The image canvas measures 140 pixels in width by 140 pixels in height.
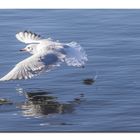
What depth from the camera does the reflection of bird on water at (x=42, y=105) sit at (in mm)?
5965

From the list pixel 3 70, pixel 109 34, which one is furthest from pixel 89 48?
pixel 3 70

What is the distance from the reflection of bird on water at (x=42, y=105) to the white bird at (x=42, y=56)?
0.13m

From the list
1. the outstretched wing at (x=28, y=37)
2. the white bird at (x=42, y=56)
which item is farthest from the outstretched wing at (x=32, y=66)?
the outstretched wing at (x=28, y=37)

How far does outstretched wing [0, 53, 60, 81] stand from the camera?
235 inches

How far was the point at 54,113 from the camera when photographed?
5992 millimetres

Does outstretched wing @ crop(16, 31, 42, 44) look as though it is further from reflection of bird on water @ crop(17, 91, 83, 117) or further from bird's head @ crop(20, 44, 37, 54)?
reflection of bird on water @ crop(17, 91, 83, 117)

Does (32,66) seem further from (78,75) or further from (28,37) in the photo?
(78,75)

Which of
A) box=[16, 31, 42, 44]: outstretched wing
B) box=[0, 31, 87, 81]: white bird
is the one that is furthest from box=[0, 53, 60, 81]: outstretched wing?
box=[16, 31, 42, 44]: outstretched wing

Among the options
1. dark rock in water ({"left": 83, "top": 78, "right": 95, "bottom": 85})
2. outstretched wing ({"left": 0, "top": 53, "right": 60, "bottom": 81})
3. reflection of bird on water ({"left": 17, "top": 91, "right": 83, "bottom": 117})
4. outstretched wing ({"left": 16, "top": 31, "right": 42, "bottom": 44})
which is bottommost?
reflection of bird on water ({"left": 17, "top": 91, "right": 83, "bottom": 117})

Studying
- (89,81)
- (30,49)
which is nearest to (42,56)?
(30,49)

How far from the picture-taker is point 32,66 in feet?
19.6

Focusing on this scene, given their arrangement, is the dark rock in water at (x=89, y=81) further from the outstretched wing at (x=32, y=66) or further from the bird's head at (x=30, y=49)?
the bird's head at (x=30, y=49)

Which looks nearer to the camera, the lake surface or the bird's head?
the lake surface

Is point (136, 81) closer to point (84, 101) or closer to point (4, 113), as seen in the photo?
point (84, 101)
